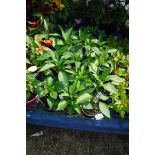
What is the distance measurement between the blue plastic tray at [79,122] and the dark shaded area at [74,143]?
67mm

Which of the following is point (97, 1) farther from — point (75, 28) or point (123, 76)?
point (123, 76)

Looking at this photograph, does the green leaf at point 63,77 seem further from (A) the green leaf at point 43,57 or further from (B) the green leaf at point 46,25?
(B) the green leaf at point 46,25

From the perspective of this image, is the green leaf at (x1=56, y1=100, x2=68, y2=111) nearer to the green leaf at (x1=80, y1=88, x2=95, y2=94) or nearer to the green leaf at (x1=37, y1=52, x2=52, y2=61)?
the green leaf at (x1=80, y1=88, x2=95, y2=94)

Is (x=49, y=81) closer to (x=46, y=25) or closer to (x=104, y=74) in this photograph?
(x=104, y=74)

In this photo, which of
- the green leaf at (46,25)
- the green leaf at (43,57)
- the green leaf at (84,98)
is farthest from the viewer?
the green leaf at (46,25)

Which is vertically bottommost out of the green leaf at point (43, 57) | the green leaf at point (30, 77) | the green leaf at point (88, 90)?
→ the green leaf at point (88, 90)

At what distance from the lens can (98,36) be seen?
2738 millimetres

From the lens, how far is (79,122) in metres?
2.39

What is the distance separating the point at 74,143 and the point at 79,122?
14cm

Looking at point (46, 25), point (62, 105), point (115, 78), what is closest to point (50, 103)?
point (62, 105)

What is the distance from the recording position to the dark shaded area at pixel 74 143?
2.46m

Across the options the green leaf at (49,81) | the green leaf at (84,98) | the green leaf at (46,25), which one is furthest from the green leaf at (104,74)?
the green leaf at (46,25)
